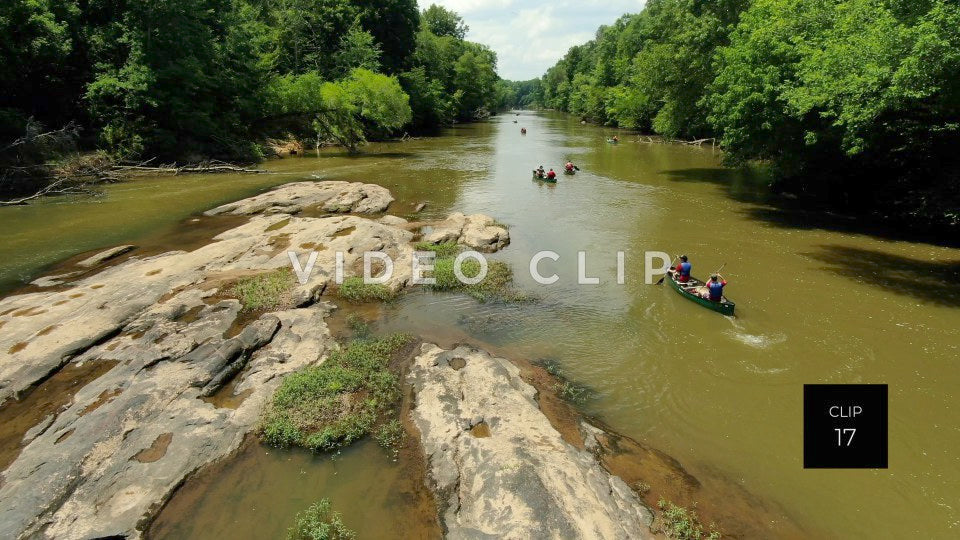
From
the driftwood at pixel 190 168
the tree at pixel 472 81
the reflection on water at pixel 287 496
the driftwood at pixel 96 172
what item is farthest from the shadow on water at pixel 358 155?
the reflection on water at pixel 287 496

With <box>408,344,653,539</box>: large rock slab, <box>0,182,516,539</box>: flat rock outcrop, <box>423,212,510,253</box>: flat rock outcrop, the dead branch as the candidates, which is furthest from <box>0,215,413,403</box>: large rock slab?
the dead branch

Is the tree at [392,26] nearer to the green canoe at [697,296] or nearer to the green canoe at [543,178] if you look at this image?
the green canoe at [543,178]

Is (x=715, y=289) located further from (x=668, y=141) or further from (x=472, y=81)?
(x=472, y=81)

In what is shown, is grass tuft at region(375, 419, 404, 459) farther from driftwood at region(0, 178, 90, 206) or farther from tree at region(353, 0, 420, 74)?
tree at region(353, 0, 420, 74)

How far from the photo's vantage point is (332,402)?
1028 centimetres

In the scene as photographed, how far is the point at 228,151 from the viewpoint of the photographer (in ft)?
133

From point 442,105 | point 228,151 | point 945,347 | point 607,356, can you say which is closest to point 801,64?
point 945,347

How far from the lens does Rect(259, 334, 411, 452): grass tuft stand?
9.45 metres

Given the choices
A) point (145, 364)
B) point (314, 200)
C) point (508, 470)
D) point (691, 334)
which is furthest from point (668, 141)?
point (145, 364)

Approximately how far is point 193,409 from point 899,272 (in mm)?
23512

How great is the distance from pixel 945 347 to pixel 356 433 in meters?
15.7

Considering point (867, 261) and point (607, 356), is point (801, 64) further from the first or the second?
point (607, 356)

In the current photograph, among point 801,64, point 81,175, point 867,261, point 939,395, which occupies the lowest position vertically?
point 939,395

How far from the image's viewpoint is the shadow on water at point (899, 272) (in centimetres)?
1667
